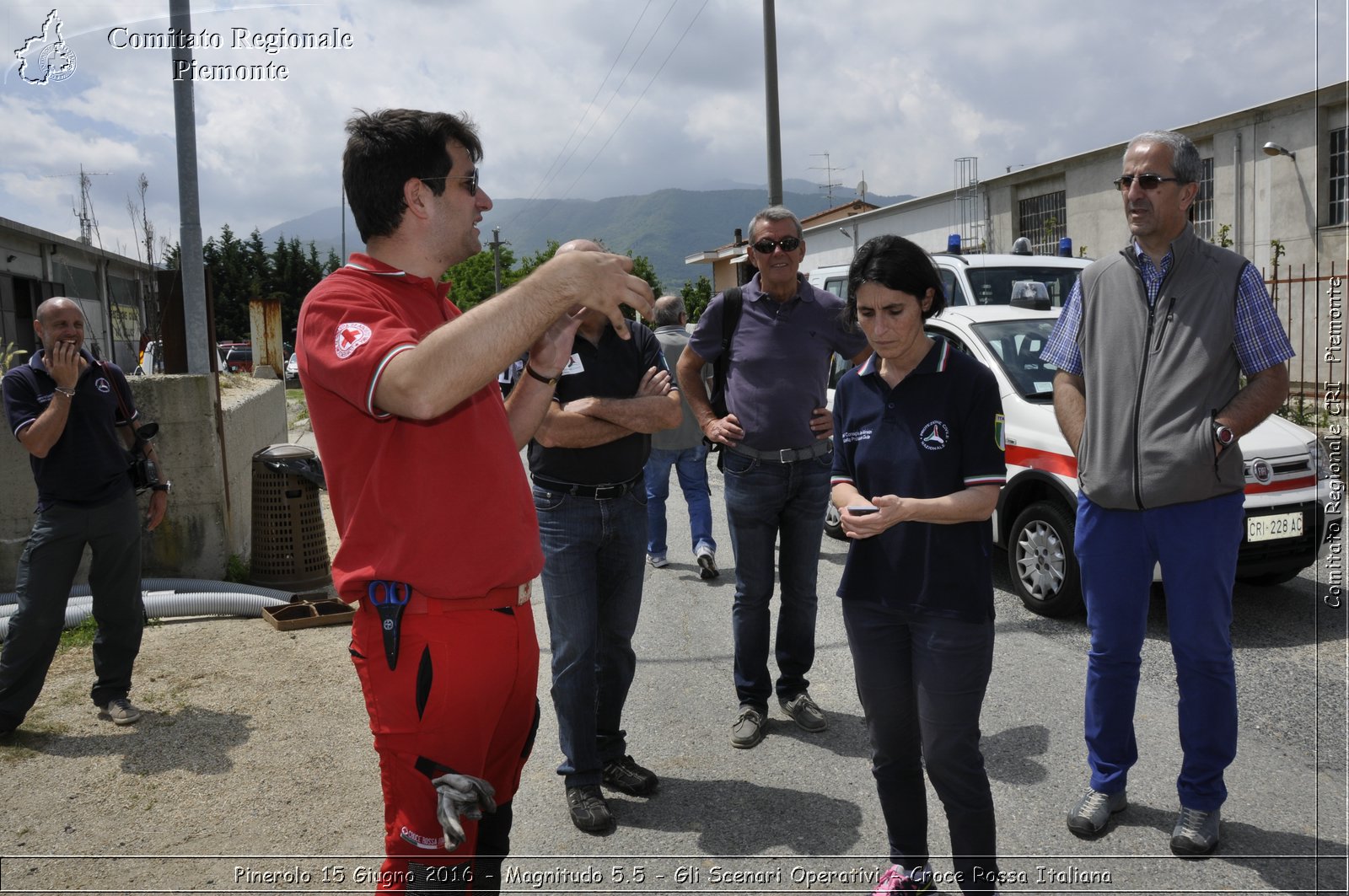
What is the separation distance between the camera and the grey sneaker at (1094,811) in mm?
3588

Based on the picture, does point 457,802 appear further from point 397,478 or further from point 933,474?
point 933,474

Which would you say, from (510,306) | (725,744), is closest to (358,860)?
(725,744)

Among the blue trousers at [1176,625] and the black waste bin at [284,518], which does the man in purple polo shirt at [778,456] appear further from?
the black waste bin at [284,518]

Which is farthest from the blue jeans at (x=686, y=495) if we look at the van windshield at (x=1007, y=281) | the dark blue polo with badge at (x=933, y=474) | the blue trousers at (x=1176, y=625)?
the dark blue polo with badge at (x=933, y=474)

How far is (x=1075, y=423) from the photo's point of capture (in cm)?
387

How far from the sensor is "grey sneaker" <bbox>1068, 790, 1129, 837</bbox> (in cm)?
359

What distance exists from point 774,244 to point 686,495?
4015 millimetres

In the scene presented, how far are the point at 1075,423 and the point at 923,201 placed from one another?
27.8 metres

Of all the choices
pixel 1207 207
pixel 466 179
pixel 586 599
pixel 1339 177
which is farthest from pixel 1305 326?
pixel 466 179

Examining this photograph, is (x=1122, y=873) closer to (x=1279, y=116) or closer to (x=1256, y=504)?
(x=1256, y=504)

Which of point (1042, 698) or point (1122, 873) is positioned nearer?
point (1122, 873)

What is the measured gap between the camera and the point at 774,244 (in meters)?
4.68

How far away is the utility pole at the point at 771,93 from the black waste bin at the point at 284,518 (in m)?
10.1

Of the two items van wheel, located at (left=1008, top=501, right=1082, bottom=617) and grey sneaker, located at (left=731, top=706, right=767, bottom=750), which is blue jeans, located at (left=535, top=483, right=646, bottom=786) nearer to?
grey sneaker, located at (left=731, top=706, right=767, bottom=750)
